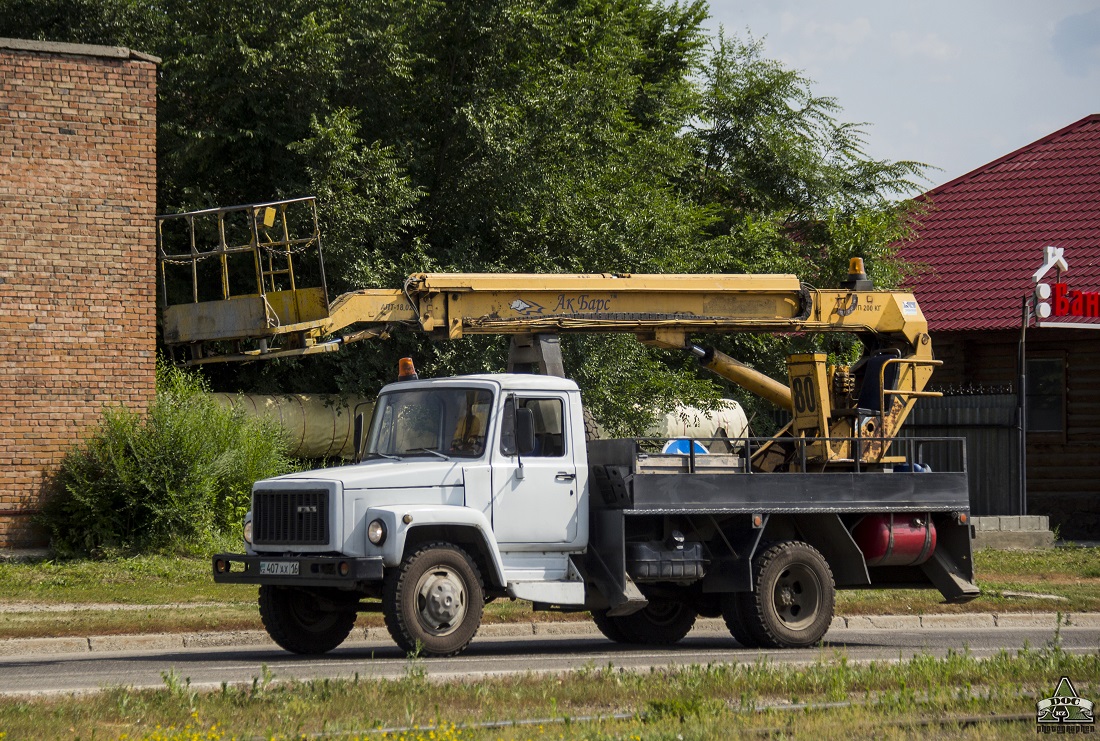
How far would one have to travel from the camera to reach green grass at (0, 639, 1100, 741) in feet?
24.3

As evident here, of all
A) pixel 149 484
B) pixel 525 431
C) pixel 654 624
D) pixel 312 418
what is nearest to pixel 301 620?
pixel 525 431

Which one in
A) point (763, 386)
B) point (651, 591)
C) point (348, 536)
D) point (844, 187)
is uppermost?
point (844, 187)

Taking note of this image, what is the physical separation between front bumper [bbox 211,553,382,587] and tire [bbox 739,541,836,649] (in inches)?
141

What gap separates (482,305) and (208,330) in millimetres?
3627

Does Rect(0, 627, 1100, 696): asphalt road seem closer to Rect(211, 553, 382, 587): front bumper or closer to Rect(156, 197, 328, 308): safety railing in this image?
Rect(211, 553, 382, 587): front bumper

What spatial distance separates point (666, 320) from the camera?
1470cm

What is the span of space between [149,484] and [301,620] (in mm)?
7025

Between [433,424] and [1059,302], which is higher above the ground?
[1059,302]

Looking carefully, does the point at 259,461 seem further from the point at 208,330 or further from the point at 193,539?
the point at 208,330

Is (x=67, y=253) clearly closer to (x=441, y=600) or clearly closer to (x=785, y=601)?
(x=441, y=600)

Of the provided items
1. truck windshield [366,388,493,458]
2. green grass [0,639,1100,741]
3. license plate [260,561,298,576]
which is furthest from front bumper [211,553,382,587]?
truck windshield [366,388,493,458]

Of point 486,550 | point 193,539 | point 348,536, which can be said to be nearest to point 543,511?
point 486,550

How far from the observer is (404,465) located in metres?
11.6

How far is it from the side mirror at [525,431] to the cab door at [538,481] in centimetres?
5
